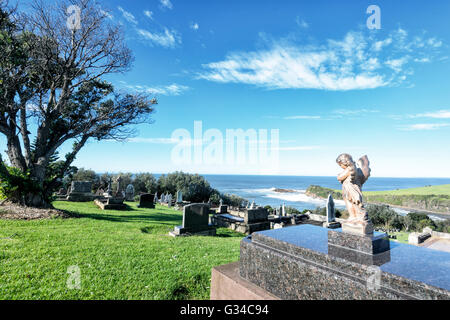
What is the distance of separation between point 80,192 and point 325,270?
752 inches

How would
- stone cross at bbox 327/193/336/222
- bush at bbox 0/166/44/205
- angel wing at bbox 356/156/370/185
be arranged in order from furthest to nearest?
stone cross at bbox 327/193/336/222 → bush at bbox 0/166/44/205 → angel wing at bbox 356/156/370/185

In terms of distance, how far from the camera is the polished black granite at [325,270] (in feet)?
6.31

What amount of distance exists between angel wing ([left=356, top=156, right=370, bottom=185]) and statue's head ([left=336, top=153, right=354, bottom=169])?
0.19 m

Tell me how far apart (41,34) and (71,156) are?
20.3 feet

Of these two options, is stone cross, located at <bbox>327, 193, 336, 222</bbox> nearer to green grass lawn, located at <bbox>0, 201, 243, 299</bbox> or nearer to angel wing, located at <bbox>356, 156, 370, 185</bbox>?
green grass lawn, located at <bbox>0, 201, 243, 299</bbox>

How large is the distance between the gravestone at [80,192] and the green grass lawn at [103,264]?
961cm

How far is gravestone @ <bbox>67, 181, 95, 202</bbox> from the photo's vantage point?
52.2ft

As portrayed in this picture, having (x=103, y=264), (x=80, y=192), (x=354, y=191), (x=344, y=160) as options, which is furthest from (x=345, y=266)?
(x=80, y=192)

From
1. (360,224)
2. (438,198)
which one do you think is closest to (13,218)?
(360,224)

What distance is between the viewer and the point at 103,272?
4.10 m

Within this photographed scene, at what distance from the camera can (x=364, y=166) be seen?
2.65m
